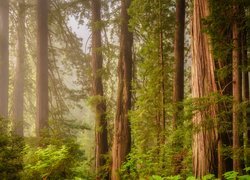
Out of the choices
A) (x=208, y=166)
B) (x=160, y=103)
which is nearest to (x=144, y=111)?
(x=160, y=103)

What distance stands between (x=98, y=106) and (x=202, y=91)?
577 cm

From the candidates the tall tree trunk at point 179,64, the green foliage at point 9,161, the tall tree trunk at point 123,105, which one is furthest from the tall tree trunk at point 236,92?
the tall tree trunk at point 123,105

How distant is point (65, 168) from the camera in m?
6.48

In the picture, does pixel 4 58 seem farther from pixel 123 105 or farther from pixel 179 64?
pixel 179 64

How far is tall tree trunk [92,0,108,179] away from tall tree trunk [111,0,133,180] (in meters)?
1.05

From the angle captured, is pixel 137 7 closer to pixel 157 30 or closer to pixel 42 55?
pixel 157 30

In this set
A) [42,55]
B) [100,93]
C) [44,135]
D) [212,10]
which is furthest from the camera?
[42,55]

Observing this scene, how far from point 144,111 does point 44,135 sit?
2713 millimetres

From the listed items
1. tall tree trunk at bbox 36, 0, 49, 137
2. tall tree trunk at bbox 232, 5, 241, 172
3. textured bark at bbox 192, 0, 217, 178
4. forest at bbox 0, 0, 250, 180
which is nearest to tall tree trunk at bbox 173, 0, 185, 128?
forest at bbox 0, 0, 250, 180

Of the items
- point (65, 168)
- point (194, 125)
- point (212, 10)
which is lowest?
point (65, 168)

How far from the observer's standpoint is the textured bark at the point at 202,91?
17.7 feet

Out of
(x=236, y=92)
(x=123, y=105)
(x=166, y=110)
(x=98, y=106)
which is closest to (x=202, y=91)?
(x=236, y=92)

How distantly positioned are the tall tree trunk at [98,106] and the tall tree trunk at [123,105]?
41.3 inches

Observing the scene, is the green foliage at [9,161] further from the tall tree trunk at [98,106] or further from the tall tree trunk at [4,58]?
the tall tree trunk at [4,58]
